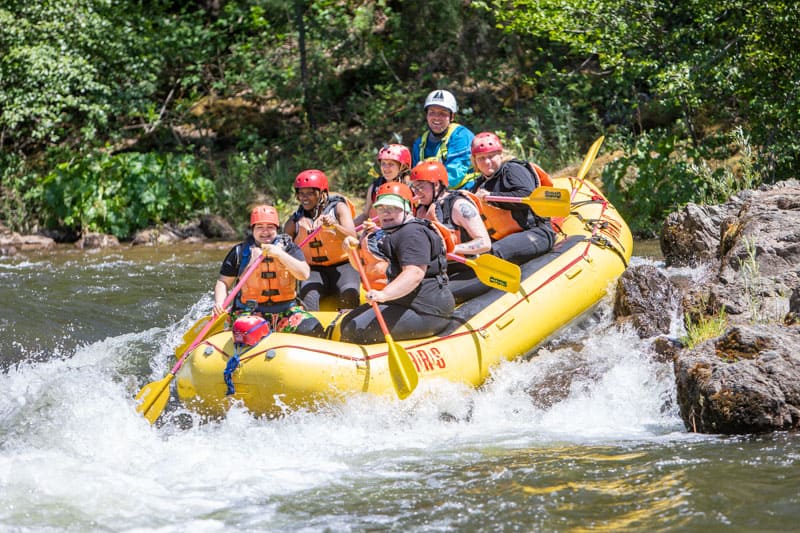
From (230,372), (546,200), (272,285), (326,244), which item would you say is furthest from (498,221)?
(230,372)

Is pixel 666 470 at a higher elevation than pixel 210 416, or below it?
below

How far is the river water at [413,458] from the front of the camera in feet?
14.3

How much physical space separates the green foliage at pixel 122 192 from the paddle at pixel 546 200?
831 centimetres

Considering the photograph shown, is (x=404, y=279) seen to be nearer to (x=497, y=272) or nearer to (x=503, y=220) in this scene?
(x=497, y=272)

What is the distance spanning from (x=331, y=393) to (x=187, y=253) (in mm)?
7731

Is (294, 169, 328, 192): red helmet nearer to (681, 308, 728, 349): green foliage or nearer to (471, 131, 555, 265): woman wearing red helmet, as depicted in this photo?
(471, 131, 555, 265): woman wearing red helmet

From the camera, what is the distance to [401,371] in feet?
18.7

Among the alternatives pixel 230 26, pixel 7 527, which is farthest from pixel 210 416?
pixel 230 26

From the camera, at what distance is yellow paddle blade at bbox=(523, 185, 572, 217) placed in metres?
7.22

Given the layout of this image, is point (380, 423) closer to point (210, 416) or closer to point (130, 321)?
point (210, 416)

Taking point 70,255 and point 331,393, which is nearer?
point 331,393

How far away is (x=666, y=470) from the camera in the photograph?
4.73 meters

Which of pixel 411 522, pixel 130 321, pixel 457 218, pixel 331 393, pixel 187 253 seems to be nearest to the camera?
pixel 411 522

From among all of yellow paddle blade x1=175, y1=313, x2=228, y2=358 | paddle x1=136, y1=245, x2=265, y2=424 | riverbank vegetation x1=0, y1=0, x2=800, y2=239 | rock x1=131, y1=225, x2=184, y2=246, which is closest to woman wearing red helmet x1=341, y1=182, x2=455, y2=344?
paddle x1=136, y1=245, x2=265, y2=424
